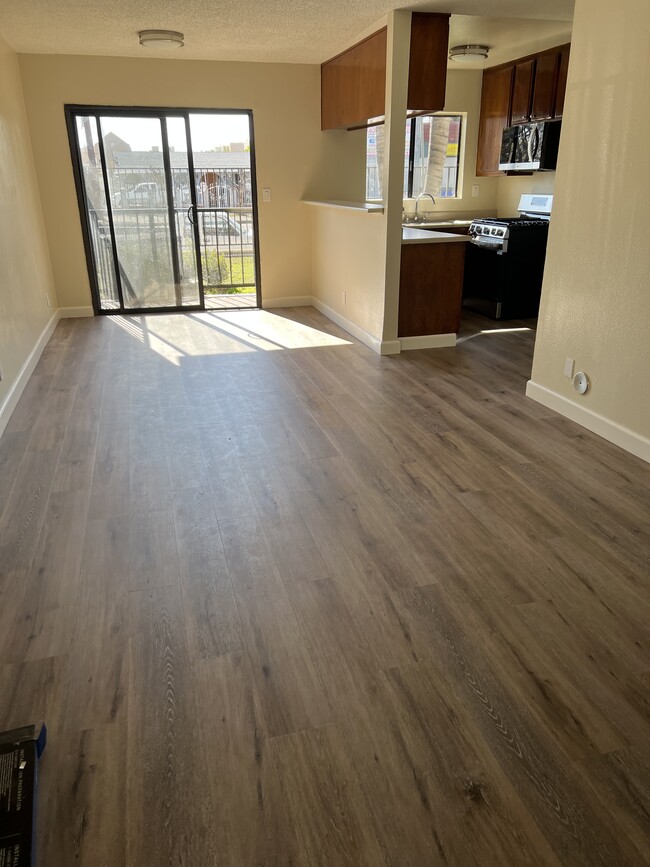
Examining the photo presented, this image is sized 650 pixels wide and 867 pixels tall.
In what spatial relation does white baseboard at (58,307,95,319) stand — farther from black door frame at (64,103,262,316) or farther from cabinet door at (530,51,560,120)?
cabinet door at (530,51,560,120)

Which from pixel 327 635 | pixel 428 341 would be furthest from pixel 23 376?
pixel 327 635

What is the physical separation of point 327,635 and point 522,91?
5961mm

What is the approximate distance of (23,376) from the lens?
→ 14.0 feet

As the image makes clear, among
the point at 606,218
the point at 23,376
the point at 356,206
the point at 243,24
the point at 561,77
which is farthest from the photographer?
the point at 561,77

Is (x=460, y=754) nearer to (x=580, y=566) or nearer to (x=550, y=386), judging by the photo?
(x=580, y=566)

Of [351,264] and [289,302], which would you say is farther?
[289,302]

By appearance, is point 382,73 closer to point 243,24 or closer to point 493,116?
point 243,24

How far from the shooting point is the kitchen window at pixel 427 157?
6.89m

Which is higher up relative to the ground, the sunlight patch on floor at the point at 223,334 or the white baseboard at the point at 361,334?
the white baseboard at the point at 361,334

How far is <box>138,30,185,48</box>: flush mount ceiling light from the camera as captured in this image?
4738 millimetres

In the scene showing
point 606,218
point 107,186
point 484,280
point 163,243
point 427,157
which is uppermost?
point 427,157

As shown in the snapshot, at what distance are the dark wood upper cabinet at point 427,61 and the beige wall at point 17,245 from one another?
3.01 meters

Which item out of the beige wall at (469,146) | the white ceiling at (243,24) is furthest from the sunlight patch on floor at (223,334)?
the beige wall at (469,146)

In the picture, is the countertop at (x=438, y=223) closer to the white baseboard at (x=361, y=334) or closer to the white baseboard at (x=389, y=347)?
the white baseboard at (x=361, y=334)
